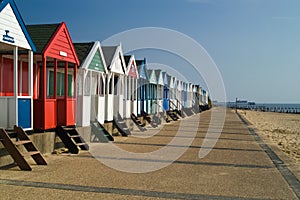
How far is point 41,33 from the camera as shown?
12180mm

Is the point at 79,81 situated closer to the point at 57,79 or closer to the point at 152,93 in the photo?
the point at 57,79

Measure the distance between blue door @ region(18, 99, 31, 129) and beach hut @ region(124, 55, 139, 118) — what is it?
9.44 m

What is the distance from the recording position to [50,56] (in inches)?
463

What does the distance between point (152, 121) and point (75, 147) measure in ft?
42.3

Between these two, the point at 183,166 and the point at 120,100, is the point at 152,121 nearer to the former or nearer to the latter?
the point at 120,100

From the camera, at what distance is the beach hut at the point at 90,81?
13.9 meters

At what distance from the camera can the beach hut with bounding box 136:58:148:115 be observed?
2366cm

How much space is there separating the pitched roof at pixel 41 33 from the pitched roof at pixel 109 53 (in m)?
5.06

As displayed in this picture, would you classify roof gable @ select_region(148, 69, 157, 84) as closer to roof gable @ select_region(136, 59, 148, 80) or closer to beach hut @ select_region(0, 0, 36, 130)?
roof gable @ select_region(136, 59, 148, 80)

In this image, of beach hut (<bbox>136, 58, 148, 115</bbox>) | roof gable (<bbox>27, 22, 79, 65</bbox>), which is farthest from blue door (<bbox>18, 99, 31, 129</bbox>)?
beach hut (<bbox>136, 58, 148, 115</bbox>)

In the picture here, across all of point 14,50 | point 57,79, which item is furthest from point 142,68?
point 14,50

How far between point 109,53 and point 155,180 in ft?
36.5

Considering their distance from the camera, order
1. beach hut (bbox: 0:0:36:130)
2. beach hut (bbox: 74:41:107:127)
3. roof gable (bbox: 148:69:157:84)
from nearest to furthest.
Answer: beach hut (bbox: 0:0:36:130) → beach hut (bbox: 74:41:107:127) → roof gable (bbox: 148:69:157:84)

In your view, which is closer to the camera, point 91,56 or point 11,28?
point 11,28
